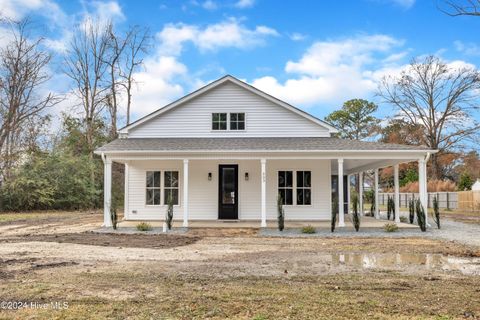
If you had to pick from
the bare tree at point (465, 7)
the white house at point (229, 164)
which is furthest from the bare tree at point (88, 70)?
the bare tree at point (465, 7)

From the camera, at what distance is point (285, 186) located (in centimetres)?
1628

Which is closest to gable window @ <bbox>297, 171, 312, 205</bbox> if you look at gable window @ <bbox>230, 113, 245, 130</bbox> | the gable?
the gable

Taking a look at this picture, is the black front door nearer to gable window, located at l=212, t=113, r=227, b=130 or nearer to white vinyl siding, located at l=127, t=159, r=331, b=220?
white vinyl siding, located at l=127, t=159, r=331, b=220

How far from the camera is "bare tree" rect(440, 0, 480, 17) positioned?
7242 millimetres

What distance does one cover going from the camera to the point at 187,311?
452cm

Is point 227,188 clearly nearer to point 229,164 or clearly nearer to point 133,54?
point 229,164

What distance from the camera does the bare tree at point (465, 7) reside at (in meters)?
7.24

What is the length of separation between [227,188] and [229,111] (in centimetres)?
320

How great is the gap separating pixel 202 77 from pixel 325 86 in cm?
833

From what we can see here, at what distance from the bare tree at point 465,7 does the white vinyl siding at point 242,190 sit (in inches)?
353

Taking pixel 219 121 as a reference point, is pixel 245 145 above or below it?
below

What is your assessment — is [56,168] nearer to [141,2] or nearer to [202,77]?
[202,77]

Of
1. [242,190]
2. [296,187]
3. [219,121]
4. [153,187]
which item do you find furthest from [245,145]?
[153,187]

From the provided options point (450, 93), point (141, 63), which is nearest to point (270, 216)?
point (141, 63)
